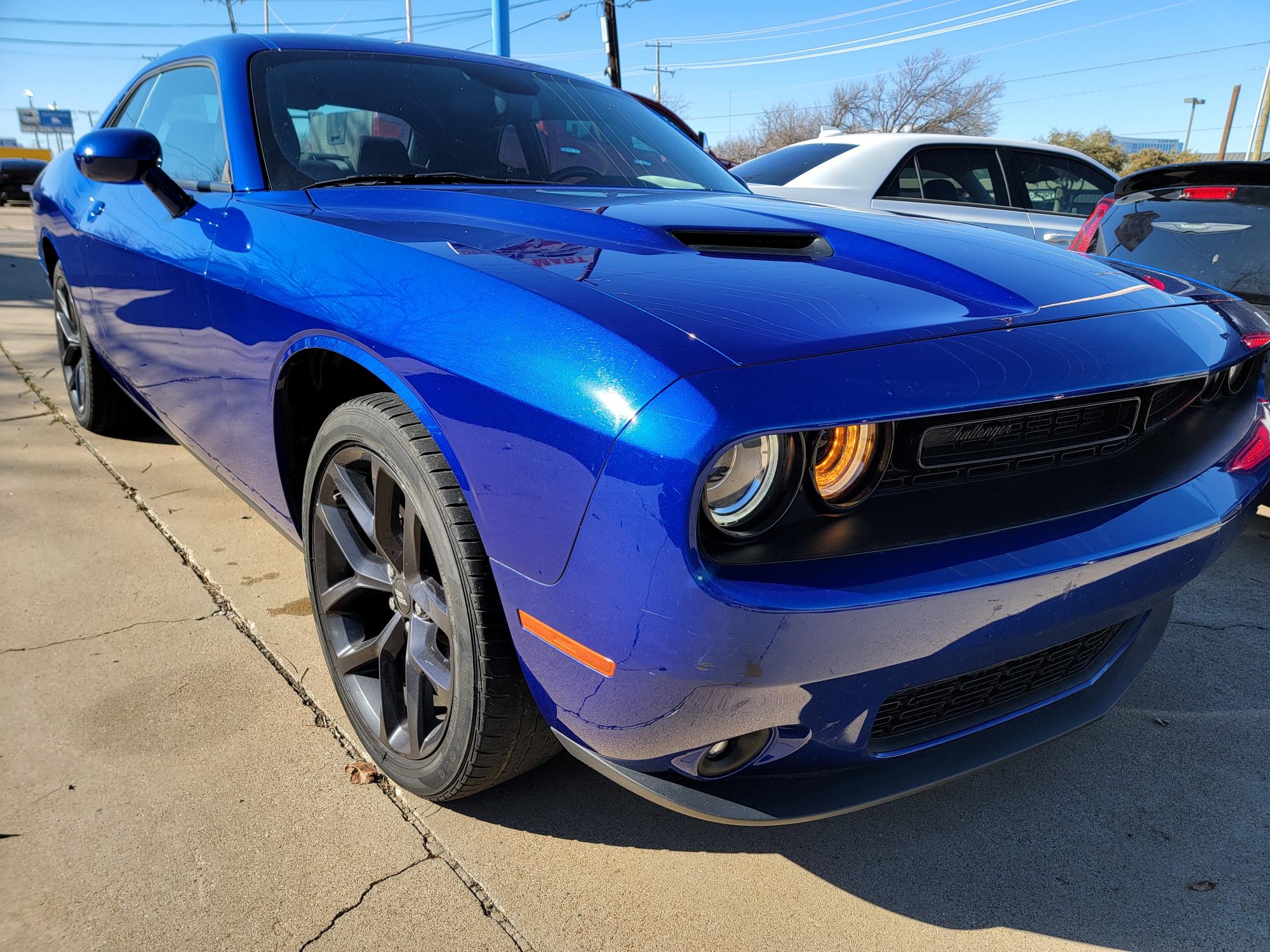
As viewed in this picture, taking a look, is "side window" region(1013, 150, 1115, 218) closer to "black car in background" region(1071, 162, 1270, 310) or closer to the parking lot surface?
"black car in background" region(1071, 162, 1270, 310)

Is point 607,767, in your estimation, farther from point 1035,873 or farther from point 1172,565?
point 1172,565

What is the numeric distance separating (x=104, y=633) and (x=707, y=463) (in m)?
2.04

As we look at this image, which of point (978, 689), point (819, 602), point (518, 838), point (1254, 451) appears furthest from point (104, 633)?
point (1254, 451)

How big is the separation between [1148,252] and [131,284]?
3.51 m

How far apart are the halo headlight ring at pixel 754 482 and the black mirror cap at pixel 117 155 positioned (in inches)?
76.6

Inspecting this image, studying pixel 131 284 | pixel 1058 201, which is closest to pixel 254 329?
pixel 131 284

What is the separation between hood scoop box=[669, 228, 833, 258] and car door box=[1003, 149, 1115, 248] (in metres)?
4.70

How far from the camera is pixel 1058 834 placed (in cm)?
179

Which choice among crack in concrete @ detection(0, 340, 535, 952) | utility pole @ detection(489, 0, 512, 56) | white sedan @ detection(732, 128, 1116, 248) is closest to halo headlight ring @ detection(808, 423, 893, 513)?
crack in concrete @ detection(0, 340, 535, 952)

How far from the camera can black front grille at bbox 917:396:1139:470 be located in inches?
55.1

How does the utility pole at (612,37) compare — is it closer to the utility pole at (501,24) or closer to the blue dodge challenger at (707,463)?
the utility pole at (501,24)

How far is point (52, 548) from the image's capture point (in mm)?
2926

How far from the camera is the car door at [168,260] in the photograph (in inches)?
91.7

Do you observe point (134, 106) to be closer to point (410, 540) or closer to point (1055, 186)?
point (410, 540)
